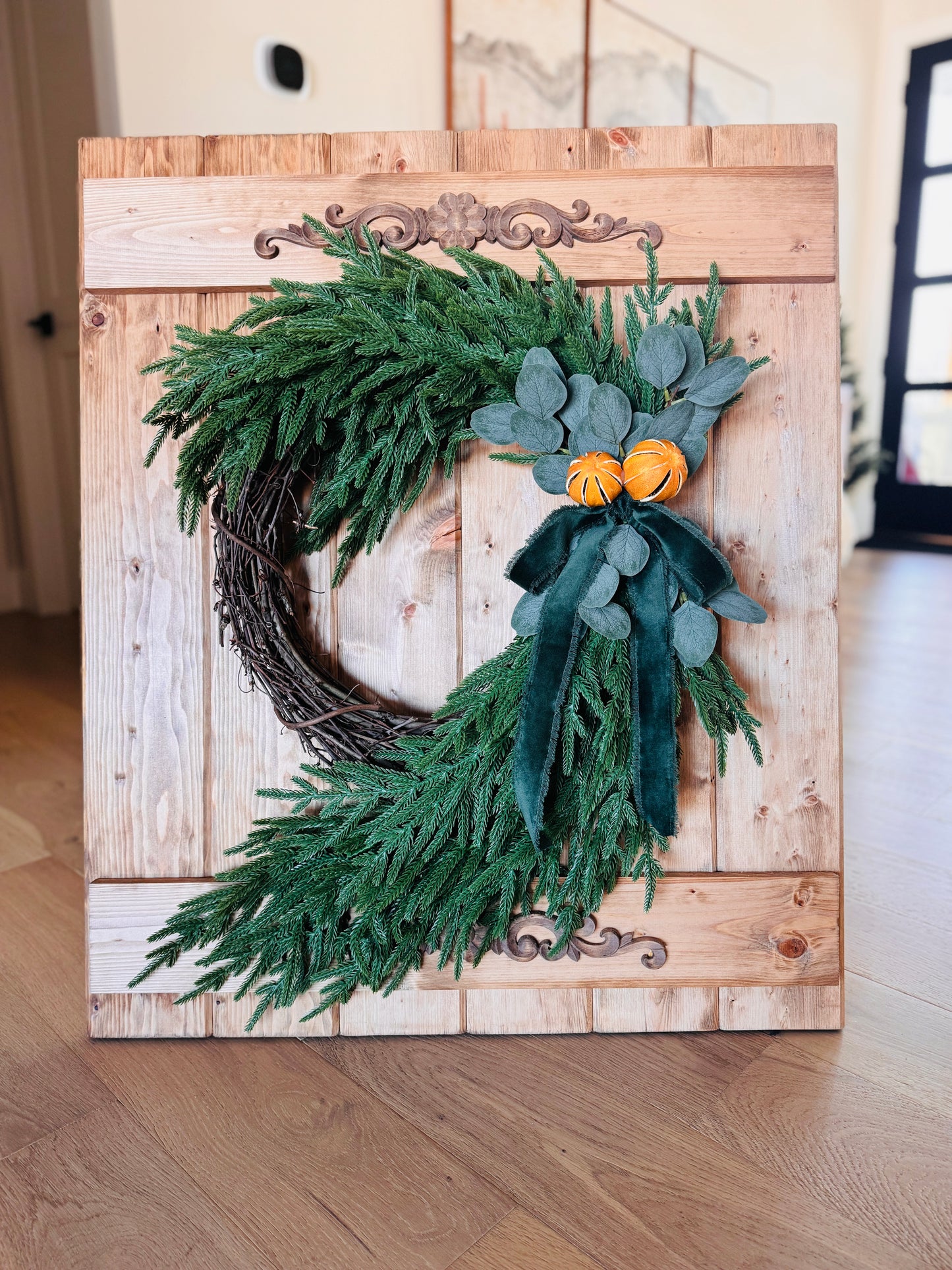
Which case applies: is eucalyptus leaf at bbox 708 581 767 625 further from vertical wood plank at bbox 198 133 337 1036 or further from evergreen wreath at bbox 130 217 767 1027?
vertical wood plank at bbox 198 133 337 1036

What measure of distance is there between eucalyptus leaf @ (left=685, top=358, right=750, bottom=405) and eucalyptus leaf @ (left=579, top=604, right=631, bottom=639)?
0.75 feet

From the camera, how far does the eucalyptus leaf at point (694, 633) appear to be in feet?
2.98

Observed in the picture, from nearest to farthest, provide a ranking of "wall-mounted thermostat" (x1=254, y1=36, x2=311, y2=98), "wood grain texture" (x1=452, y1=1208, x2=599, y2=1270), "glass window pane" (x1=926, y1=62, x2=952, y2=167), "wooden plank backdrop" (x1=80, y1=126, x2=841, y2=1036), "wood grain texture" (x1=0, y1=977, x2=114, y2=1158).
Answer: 1. "wood grain texture" (x1=452, y1=1208, x2=599, y2=1270)
2. "wood grain texture" (x1=0, y1=977, x2=114, y2=1158)
3. "wooden plank backdrop" (x1=80, y1=126, x2=841, y2=1036)
4. "wall-mounted thermostat" (x1=254, y1=36, x2=311, y2=98)
5. "glass window pane" (x1=926, y1=62, x2=952, y2=167)

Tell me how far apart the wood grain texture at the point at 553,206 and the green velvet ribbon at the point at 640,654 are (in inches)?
11.4

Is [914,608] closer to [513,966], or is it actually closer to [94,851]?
[513,966]

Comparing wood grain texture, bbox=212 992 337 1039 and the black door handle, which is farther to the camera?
the black door handle

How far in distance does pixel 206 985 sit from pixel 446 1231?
14.4 inches

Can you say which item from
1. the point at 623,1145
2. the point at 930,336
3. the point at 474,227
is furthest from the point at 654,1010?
the point at 930,336

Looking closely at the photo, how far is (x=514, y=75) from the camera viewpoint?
2.83 metres

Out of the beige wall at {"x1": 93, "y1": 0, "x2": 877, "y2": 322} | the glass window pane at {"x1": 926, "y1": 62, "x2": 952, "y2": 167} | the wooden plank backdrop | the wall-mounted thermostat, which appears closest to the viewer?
Answer: the wooden plank backdrop

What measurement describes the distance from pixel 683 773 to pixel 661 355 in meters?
0.44

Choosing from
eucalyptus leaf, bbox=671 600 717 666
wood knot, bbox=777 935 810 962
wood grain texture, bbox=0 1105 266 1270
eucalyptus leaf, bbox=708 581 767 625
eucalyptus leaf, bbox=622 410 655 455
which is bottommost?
wood grain texture, bbox=0 1105 266 1270

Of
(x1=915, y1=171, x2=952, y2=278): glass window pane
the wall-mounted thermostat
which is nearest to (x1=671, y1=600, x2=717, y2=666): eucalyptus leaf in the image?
the wall-mounted thermostat

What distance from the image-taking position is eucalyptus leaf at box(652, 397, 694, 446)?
923 millimetres
